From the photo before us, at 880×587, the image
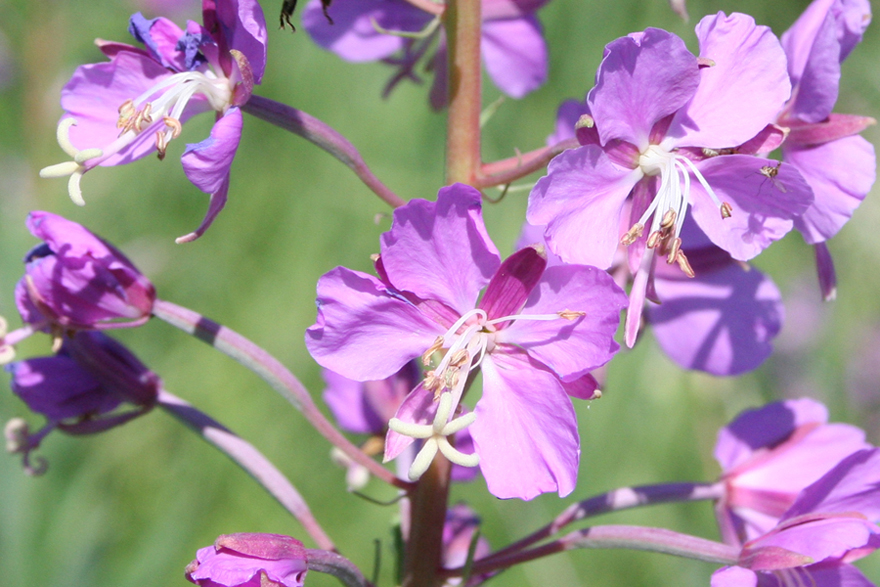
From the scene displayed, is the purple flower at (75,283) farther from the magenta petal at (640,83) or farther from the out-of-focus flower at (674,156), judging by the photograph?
the magenta petal at (640,83)

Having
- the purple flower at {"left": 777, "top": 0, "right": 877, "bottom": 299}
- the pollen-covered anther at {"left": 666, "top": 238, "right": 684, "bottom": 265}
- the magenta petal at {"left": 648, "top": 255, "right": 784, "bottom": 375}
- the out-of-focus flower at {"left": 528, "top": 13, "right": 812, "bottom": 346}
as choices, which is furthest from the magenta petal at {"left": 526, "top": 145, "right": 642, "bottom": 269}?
the magenta petal at {"left": 648, "top": 255, "right": 784, "bottom": 375}

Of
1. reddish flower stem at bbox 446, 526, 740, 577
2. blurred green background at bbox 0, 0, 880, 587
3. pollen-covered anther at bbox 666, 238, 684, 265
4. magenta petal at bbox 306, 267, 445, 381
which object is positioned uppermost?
pollen-covered anther at bbox 666, 238, 684, 265

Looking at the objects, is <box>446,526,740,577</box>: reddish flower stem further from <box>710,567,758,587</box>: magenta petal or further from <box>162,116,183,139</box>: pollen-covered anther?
<box>162,116,183,139</box>: pollen-covered anther

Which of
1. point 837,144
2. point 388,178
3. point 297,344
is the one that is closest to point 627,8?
point 388,178

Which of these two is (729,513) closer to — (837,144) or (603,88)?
(837,144)

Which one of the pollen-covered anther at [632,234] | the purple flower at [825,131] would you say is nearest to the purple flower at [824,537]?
the purple flower at [825,131]

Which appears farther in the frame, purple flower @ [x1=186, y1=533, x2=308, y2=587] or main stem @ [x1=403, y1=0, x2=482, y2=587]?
main stem @ [x1=403, y1=0, x2=482, y2=587]

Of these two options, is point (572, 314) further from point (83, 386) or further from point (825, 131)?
point (83, 386)
